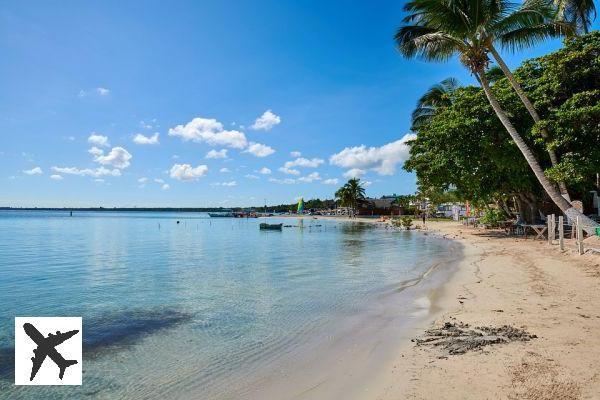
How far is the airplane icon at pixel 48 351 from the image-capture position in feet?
20.7

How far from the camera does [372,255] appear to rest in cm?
2236

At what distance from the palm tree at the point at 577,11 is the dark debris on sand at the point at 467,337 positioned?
17.3 meters

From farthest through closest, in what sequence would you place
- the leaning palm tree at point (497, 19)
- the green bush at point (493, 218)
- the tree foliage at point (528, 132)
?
the green bush at point (493, 218) → the tree foliage at point (528, 132) → the leaning palm tree at point (497, 19)

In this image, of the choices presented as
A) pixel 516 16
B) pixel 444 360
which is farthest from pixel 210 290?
pixel 516 16

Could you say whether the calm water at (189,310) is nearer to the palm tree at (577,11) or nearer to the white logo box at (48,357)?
the white logo box at (48,357)

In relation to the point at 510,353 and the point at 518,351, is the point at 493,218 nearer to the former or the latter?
the point at 518,351

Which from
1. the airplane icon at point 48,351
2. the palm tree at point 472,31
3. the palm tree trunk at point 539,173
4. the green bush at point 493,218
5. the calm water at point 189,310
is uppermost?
the palm tree at point 472,31

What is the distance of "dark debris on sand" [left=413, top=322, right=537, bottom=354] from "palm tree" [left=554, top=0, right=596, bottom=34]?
1734 cm

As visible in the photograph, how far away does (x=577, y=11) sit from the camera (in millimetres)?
18531

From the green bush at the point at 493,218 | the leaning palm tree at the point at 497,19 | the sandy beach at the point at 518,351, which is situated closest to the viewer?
the sandy beach at the point at 518,351

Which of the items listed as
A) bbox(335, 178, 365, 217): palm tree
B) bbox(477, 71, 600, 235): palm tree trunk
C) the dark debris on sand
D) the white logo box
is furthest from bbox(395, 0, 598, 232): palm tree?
bbox(335, 178, 365, 217): palm tree

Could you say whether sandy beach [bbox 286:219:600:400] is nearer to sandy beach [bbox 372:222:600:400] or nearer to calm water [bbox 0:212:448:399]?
sandy beach [bbox 372:222:600:400]

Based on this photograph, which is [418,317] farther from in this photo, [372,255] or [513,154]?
[513,154]

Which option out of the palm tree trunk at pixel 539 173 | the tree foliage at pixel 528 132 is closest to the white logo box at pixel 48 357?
the palm tree trunk at pixel 539 173
